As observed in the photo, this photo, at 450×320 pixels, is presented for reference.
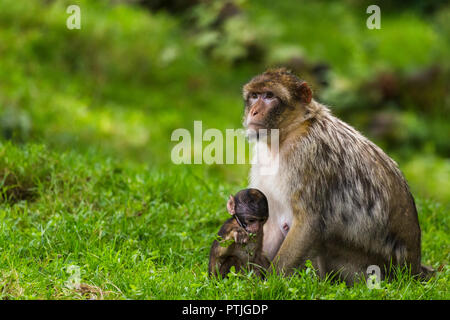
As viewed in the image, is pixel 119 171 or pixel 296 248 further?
pixel 119 171

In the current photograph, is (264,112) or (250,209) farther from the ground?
(264,112)

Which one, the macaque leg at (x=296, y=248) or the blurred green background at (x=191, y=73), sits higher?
the blurred green background at (x=191, y=73)

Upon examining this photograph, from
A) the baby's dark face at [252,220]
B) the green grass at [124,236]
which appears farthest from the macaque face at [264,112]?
the green grass at [124,236]

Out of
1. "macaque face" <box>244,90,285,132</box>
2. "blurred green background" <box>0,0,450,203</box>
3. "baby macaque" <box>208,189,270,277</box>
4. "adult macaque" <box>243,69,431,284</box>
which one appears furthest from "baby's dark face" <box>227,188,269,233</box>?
"blurred green background" <box>0,0,450,203</box>

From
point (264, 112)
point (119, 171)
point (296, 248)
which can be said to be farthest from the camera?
point (119, 171)

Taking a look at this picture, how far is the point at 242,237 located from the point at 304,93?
134 cm

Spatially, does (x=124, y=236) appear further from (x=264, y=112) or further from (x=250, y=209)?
(x=264, y=112)

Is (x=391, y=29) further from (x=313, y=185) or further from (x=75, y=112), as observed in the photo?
(x=313, y=185)

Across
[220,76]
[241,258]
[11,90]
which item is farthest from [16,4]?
[241,258]

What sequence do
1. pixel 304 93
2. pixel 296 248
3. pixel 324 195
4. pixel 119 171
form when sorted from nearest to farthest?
pixel 296 248
pixel 324 195
pixel 304 93
pixel 119 171

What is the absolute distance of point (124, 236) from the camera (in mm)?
6273

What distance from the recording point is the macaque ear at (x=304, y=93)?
5754mm

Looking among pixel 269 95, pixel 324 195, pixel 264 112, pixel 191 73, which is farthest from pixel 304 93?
pixel 191 73

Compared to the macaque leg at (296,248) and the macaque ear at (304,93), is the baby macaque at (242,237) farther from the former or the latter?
the macaque ear at (304,93)
